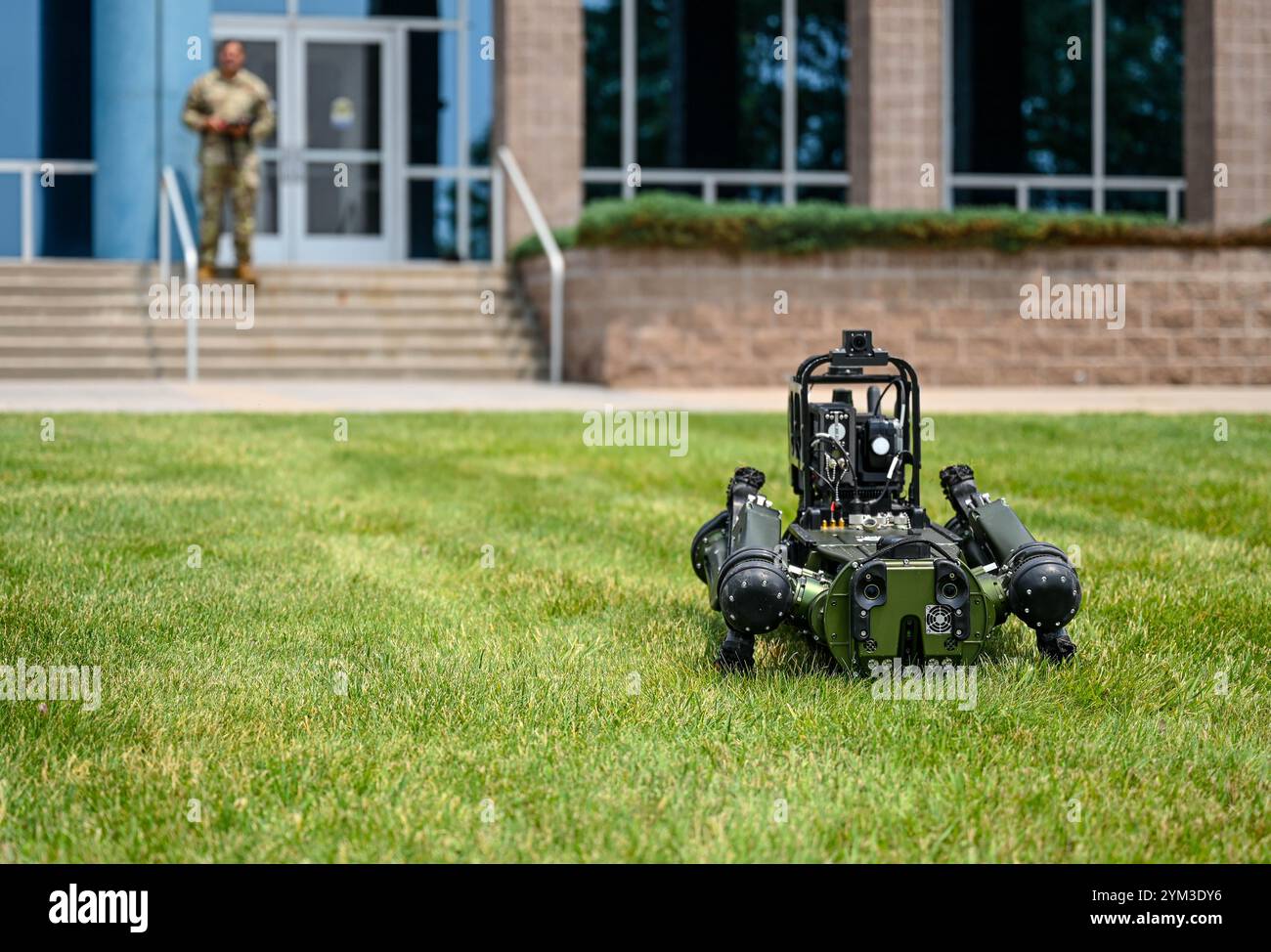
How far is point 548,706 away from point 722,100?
63.4ft

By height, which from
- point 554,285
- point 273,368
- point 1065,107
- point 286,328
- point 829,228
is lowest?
point 273,368

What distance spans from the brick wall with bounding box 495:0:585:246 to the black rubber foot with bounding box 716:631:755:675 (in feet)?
51.0

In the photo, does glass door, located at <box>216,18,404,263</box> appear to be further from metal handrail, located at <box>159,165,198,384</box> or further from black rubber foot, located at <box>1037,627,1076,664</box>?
black rubber foot, located at <box>1037,627,1076,664</box>

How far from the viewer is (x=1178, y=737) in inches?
148

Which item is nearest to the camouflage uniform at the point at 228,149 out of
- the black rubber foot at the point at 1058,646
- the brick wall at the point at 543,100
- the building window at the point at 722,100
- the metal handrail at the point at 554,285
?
the metal handrail at the point at 554,285

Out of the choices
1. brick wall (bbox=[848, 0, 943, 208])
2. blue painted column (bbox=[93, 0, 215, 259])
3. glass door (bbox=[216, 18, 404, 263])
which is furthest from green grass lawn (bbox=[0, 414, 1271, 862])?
glass door (bbox=[216, 18, 404, 263])

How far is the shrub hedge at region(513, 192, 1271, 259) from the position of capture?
1575 centimetres

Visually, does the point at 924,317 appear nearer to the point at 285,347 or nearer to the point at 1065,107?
the point at 285,347

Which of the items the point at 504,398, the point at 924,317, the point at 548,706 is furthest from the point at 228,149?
the point at 548,706

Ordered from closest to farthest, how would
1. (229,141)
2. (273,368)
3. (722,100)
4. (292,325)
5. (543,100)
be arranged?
(273,368)
(229,141)
(292,325)
(543,100)
(722,100)

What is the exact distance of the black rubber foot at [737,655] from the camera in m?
4.32

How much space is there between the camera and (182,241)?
17734 millimetres
